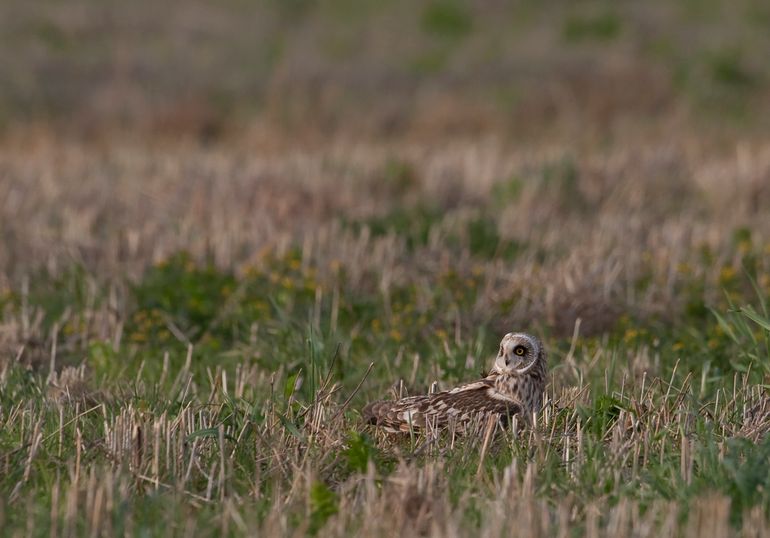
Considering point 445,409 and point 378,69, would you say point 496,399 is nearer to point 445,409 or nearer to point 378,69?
point 445,409

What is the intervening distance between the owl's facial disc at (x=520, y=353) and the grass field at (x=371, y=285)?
0.77ft

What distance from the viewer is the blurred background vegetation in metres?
17.7

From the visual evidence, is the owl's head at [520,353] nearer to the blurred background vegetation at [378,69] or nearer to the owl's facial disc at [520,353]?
the owl's facial disc at [520,353]

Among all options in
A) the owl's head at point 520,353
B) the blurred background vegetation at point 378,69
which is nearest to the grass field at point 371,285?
the blurred background vegetation at point 378,69

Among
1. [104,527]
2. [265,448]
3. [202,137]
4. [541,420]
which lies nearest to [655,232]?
[541,420]

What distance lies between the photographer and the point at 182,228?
32.6 feet

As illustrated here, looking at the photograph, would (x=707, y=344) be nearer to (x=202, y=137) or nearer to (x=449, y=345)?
(x=449, y=345)

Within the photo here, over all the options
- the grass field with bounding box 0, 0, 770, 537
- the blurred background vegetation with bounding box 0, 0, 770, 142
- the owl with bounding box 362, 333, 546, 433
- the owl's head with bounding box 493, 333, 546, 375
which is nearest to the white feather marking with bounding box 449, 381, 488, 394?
the owl with bounding box 362, 333, 546, 433

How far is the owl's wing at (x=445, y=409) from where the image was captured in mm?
4992

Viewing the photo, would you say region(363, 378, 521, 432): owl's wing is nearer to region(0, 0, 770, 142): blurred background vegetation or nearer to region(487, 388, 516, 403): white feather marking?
region(487, 388, 516, 403): white feather marking

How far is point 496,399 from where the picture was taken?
5.06 m

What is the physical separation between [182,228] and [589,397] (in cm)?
502

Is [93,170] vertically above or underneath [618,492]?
underneath

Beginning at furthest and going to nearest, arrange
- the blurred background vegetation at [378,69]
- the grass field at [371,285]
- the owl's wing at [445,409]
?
the blurred background vegetation at [378,69]
the owl's wing at [445,409]
the grass field at [371,285]
